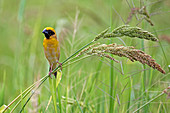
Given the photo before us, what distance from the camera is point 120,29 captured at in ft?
5.08

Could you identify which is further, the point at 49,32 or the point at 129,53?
the point at 49,32

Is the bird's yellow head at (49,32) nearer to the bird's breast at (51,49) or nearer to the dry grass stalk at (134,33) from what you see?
the bird's breast at (51,49)

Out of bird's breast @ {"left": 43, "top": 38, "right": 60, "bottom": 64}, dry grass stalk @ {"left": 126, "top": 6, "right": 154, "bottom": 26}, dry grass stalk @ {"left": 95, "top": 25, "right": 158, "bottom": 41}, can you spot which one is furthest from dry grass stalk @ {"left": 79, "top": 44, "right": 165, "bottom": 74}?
bird's breast @ {"left": 43, "top": 38, "right": 60, "bottom": 64}

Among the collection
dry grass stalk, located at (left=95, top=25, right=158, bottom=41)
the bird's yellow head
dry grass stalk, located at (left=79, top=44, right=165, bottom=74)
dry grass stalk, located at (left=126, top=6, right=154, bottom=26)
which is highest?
the bird's yellow head

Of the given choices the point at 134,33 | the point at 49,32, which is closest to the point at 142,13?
the point at 134,33

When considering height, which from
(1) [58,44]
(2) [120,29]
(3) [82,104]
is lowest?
(3) [82,104]

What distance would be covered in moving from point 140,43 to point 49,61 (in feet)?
3.31

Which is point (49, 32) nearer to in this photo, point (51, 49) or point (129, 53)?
point (51, 49)

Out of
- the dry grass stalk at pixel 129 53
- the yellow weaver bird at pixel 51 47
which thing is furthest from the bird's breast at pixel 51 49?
the dry grass stalk at pixel 129 53

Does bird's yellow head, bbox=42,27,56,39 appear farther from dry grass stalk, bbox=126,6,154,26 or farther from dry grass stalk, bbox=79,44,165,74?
dry grass stalk, bbox=79,44,165,74

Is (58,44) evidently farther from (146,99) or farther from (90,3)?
(90,3)

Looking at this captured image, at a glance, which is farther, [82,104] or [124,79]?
[82,104]

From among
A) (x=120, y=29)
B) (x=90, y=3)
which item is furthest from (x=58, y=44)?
(x=90, y=3)

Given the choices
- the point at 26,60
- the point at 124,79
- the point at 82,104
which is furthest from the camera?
the point at 26,60
